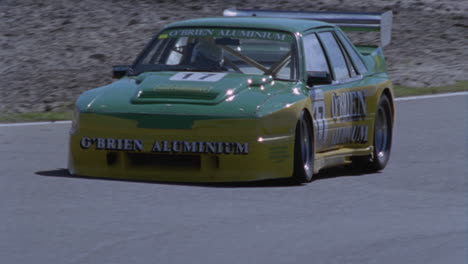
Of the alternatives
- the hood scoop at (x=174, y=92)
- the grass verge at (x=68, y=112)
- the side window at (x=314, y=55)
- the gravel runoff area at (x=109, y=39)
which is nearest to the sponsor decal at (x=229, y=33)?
the side window at (x=314, y=55)

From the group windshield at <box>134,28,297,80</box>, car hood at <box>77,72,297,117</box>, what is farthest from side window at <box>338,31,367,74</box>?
car hood at <box>77,72,297,117</box>

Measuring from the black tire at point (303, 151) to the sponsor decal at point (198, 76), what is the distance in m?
0.69

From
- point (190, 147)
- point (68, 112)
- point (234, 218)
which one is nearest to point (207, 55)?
point (190, 147)

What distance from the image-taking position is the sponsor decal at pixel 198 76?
933 cm

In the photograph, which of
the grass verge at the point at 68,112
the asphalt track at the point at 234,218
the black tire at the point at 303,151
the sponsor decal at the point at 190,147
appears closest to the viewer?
the asphalt track at the point at 234,218

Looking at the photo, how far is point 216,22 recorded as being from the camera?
10.3 m

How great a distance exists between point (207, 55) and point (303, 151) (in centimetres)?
130

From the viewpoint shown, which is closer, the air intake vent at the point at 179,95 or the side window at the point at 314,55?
the air intake vent at the point at 179,95

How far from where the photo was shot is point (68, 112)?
1528cm

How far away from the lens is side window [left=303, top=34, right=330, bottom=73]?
33.5 ft

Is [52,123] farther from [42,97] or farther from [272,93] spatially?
[272,93]

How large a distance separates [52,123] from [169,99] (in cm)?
487

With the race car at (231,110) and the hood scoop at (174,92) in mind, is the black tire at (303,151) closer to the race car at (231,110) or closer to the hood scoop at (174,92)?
the race car at (231,110)

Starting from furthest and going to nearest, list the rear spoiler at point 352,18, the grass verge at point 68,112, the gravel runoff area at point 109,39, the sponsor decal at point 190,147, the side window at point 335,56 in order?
the gravel runoff area at point 109,39 → the rear spoiler at point 352,18 → the grass verge at point 68,112 → the side window at point 335,56 → the sponsor decal at point 190,147
